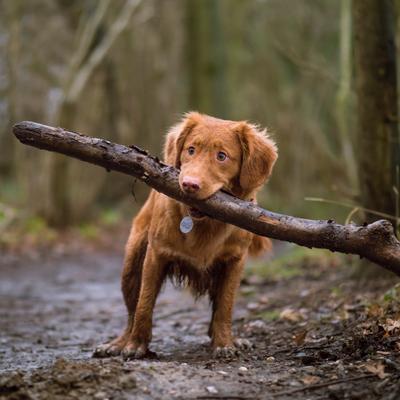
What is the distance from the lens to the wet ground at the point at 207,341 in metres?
3.81

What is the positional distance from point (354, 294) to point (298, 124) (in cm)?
1418

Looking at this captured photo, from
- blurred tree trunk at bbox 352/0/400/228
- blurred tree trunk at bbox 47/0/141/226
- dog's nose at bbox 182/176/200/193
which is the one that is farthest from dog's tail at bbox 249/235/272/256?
blurred tree trunk at bbox 47/0/141/226

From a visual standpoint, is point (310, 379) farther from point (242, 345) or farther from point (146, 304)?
point (146, 304)

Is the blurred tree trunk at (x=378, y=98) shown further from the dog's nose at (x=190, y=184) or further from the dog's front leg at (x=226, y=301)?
the dog's nose at (x=190, y=184)

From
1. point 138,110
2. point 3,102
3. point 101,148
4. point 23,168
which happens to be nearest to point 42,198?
point 23,168

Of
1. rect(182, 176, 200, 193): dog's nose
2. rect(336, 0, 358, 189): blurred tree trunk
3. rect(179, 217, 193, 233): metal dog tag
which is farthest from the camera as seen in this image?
rect(336, 0, 358, 189): blurred tree trunk

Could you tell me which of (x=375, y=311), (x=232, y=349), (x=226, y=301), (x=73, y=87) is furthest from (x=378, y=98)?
(x=73, y=87)

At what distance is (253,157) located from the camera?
5.14 metres

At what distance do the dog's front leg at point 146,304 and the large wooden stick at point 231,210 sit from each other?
0.88 metres

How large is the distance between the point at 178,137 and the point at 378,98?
7.49 ft

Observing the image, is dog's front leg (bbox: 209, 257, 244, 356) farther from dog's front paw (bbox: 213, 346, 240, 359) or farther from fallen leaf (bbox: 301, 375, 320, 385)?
fallen leaf (bbox: 301, 375, 320, 385)

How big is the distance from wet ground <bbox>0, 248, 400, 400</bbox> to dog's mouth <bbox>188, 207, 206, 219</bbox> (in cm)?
100

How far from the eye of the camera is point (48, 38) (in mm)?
20406

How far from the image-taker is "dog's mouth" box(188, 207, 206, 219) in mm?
4895
